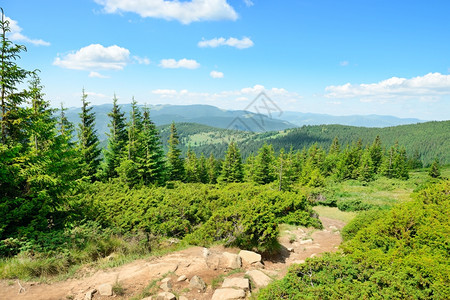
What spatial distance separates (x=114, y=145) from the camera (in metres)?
26.1

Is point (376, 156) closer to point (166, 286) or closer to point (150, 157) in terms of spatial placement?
point (150, 157)

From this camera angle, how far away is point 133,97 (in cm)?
2639

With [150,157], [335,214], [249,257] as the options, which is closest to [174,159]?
[150,157]

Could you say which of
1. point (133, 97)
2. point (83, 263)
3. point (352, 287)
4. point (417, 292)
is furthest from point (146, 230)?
point (133, 97)

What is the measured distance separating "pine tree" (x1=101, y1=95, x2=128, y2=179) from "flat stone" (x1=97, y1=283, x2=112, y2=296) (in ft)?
68.8

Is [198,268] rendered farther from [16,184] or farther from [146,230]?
[16,184]

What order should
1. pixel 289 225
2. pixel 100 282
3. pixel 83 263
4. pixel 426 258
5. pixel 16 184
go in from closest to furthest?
pixel 426 258
pixel 100 282
pixel 83 263
pixel 16 184
pixel 289 225

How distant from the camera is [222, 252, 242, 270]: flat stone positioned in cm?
730

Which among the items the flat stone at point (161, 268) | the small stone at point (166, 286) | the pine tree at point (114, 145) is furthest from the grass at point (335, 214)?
the pine tree at point (114, 145)

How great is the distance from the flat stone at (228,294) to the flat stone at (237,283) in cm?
23

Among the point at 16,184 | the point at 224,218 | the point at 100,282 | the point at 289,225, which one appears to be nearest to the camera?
the point at 100,282

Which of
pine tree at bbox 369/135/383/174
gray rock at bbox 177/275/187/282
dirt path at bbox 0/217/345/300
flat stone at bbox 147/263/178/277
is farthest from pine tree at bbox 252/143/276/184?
gray rock at bbox 177/275/187/282

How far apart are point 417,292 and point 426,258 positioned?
1091mm

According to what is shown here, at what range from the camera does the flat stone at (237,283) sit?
19.6 feet
